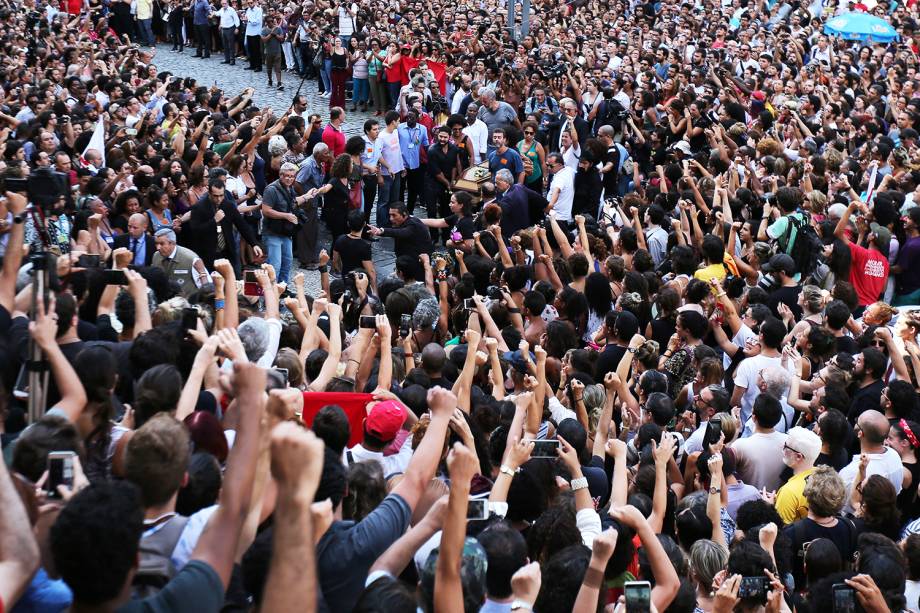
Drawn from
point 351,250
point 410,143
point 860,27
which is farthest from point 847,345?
point 860,27

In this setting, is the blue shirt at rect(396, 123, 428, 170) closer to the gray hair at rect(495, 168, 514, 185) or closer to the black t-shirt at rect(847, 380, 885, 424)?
the gray hair at rect(495, 168, 514, 185)

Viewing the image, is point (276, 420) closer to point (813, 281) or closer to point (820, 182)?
point (813, 281)

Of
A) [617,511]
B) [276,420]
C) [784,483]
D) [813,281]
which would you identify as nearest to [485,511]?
[617,511]

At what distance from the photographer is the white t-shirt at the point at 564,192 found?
1227cm

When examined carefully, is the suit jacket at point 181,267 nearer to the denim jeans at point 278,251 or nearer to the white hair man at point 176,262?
the white hair man at point 176,262

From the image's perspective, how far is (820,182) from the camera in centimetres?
1117

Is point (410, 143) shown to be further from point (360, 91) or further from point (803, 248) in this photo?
point (360, 91)

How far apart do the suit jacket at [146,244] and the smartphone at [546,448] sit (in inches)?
208

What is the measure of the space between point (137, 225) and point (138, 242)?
0.16m

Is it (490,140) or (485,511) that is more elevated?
(485,511)

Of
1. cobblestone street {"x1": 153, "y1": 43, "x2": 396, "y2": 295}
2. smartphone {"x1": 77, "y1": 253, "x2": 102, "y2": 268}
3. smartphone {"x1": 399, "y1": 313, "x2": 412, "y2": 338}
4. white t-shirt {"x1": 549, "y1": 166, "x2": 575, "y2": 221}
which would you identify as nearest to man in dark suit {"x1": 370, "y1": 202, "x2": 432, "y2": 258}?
white t-shirt {"x1": 549, "y1": 166, "x2": 575, "y2": 221}

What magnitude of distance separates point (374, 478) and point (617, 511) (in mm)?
985

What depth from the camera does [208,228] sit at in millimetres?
10180

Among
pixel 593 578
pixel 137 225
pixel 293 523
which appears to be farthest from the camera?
pixel 137 225
